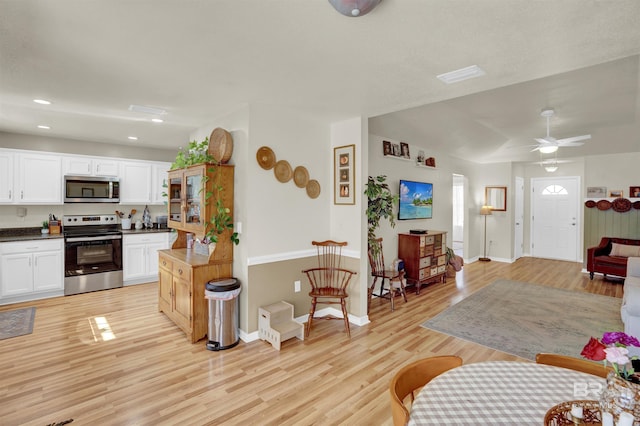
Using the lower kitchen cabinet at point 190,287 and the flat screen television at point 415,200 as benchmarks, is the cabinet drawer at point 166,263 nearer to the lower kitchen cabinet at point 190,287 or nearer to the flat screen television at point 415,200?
the lower kitchen cabinet at point 190,287

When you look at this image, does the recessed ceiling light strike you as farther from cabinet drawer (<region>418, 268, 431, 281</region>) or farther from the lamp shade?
the lamp shade

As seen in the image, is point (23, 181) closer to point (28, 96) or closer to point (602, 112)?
point (28, 96)

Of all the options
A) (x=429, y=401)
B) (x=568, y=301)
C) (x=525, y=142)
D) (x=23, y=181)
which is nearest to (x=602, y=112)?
(x=525, y=142)

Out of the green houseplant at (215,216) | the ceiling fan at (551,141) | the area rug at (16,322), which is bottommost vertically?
the area rug at (16,322)

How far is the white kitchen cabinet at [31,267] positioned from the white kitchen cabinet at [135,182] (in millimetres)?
1238

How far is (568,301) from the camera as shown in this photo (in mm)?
4797

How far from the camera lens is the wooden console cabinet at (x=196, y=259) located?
129 inches

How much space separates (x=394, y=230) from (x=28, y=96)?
4.99 metres

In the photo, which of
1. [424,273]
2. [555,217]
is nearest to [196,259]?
[424,273]

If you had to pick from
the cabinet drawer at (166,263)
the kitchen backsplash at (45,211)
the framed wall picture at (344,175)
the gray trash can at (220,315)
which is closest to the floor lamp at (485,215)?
the framed wall picture at (344,175)

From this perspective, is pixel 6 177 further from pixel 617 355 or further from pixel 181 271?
pixel 617 355

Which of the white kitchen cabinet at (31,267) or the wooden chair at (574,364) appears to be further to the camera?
the white kitchen cabinet at (31,267)

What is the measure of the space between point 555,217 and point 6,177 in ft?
37.4

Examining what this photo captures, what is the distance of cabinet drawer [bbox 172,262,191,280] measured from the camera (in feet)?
10.9
